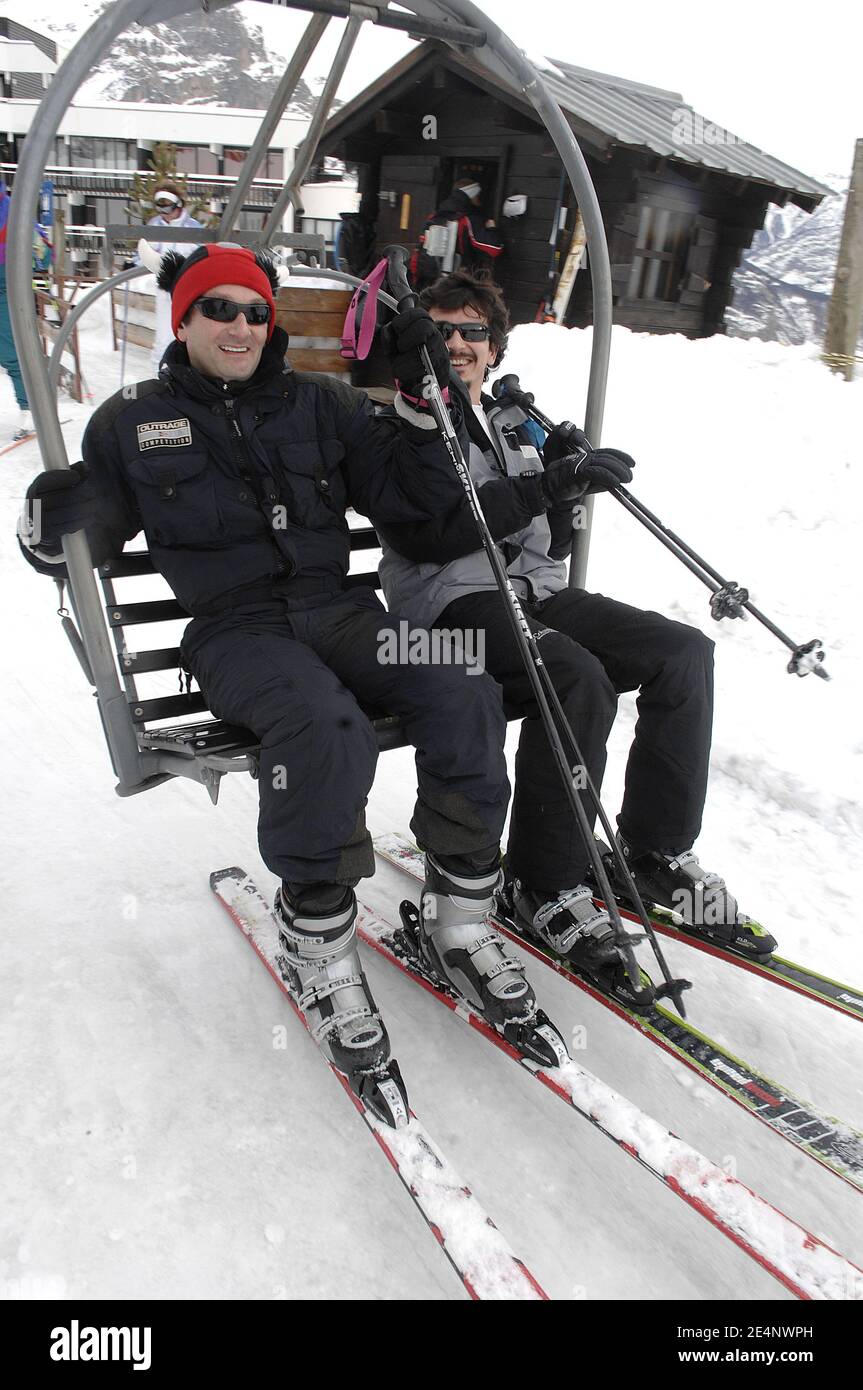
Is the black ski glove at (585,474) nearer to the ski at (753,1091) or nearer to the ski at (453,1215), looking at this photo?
the ski at (753,1091)

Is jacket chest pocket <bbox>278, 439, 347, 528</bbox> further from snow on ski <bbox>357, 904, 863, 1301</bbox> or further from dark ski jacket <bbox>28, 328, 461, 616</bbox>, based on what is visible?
snow on ski <bbox>357, 904, 863, 1301</bbox>

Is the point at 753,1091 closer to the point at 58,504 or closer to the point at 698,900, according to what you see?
the point at 698,900

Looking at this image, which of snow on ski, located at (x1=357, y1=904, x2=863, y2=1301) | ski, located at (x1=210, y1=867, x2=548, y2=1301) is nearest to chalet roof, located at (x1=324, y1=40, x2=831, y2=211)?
snow on ski, located at (x1=357, y1=904, x2=863, y2=1301)

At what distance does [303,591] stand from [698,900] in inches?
51.7

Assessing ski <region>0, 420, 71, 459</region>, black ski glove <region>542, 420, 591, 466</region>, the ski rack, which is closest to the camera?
the ski rack

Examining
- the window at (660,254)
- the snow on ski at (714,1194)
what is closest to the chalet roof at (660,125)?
the window at (660,254)

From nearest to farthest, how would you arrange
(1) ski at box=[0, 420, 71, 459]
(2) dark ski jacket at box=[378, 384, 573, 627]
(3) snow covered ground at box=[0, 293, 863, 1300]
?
(3) snow covered ground at box=[0, 293, 863, 1300] < (2) dark ski jacket at box=[378, 384, 573, 627] < (1) ski at box=[0, 420, 71, 459]

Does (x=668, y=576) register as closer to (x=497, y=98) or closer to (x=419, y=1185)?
(x=419, y=1185)

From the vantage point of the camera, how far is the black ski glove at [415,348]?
90.7 inches

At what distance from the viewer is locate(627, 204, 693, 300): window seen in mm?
9914

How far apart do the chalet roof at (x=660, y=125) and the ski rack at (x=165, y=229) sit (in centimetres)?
667

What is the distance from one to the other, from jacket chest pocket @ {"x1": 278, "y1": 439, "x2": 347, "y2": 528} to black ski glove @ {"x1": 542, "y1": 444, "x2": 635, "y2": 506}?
56 cm

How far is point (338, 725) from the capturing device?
2031 millimetres

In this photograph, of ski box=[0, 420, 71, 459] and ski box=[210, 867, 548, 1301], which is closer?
ski box=[210, 867, 548, 1301]
